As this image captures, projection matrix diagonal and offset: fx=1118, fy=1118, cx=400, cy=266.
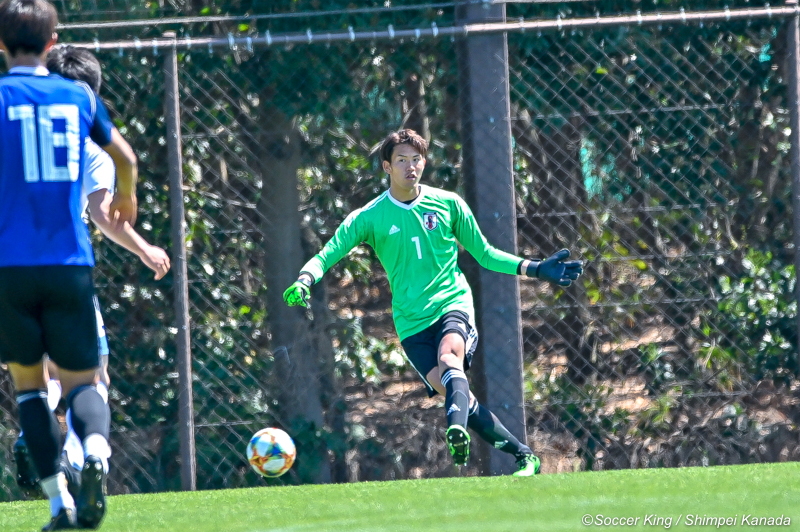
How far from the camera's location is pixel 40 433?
338cm

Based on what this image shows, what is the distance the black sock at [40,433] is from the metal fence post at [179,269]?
79.0 inches

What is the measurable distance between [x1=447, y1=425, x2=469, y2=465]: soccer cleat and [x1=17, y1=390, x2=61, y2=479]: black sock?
171 cm

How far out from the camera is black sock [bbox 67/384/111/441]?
131 inches

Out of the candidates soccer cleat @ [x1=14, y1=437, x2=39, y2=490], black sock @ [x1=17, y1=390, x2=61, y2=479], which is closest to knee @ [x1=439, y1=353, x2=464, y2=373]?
soccer cleat @ [x1=14, y1=437, x2=39, y2=490]

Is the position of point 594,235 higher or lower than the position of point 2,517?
higher

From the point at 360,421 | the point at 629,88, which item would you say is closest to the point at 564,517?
the point at 360,421

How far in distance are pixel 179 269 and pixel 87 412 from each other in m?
2.14

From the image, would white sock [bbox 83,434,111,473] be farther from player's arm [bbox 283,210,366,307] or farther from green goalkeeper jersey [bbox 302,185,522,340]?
green goalkeeper jersey [bbox 302,185,522,340]

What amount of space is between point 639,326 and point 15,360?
12.4ft

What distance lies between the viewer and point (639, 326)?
6180 millimetres

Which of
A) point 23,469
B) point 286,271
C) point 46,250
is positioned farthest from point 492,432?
point 46,250

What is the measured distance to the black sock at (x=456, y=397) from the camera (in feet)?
15.3

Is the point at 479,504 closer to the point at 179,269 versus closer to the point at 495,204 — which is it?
the point at 495,204

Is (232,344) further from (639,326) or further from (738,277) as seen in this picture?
(738,277)
